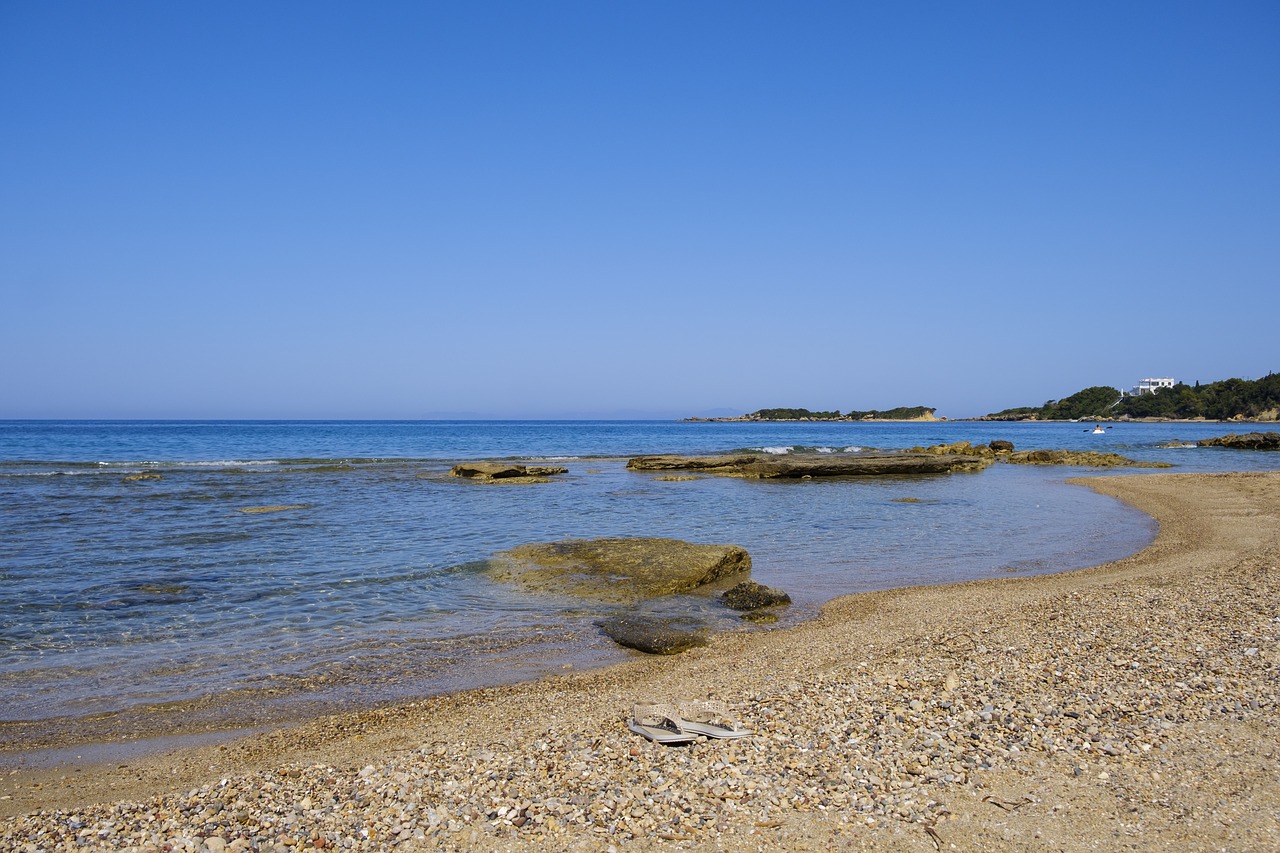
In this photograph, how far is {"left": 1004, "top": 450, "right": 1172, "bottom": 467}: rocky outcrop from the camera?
4372cm

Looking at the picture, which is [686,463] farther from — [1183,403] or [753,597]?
[1183,403]

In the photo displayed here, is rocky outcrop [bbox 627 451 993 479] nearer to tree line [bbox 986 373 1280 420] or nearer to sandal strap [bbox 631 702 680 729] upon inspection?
sandal strap [bbox 631 702 680 729]

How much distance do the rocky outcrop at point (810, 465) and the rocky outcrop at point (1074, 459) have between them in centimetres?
665

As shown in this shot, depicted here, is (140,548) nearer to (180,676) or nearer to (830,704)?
(180,676)

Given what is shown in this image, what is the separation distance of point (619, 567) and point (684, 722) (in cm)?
715

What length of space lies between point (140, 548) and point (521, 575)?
8356 millimetres

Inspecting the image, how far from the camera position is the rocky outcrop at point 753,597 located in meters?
11.4

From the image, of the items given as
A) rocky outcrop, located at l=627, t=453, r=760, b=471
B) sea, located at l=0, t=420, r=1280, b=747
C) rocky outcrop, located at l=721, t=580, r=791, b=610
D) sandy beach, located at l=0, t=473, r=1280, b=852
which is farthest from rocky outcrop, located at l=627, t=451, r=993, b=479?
sandy beach, located at l=0, t=473, r=1280, b=852

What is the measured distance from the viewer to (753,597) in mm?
11508

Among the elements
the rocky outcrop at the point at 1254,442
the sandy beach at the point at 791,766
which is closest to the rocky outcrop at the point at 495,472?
the sandy beach at the point at 791,766

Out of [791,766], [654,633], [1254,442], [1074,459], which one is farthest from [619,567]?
[1254,442]

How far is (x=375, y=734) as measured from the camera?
6.69 meters

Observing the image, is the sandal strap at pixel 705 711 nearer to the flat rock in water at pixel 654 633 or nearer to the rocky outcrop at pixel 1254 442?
the flat rock in water at pixel 654 633

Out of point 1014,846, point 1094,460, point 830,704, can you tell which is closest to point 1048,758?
point 1014,846
